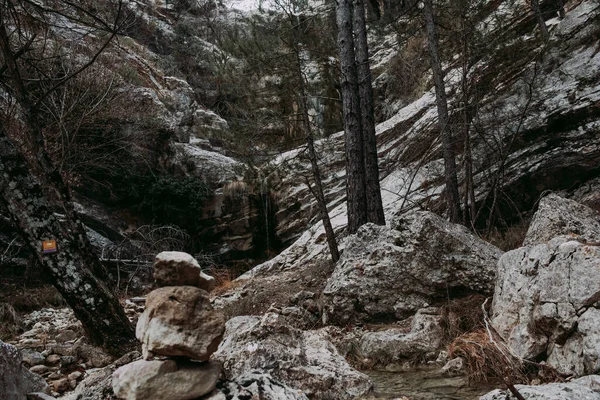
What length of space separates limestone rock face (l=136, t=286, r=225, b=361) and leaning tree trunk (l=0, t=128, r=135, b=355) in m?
2.52

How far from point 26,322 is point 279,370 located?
569 centimetres

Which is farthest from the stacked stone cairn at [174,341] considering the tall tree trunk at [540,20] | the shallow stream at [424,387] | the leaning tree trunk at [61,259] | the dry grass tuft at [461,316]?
the tall tree trunk at [540,20]

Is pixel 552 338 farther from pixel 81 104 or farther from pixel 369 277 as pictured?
pixel 81 104

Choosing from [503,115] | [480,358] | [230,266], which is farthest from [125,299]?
[503,115]

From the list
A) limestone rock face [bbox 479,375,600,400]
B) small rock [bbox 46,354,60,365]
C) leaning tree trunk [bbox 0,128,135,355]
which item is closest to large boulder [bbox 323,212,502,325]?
leaning tree trunk [bbox 0,128,135,355]

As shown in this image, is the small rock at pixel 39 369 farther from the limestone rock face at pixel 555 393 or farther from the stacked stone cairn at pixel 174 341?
the limestone rock face at pixel 555 393

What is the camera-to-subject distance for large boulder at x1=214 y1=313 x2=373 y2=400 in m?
2.71

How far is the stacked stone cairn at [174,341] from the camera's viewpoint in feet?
7.01

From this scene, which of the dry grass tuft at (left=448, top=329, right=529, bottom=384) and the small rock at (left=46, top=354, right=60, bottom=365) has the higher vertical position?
the small rock at (left=46, top=354, right=60, bottom=365)

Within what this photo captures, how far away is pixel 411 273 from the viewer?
16.6ft

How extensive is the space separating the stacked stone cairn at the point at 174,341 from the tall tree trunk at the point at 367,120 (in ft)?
18.1

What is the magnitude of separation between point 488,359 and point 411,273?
5.47 ft

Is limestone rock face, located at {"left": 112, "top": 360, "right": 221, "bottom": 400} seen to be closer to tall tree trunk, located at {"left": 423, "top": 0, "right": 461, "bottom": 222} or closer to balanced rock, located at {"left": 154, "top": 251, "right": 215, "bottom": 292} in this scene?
balanced rock, located at {"left": 154, "top": 251, "right": 215, "bottom": 292}

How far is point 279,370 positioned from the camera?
2762 millimetres
